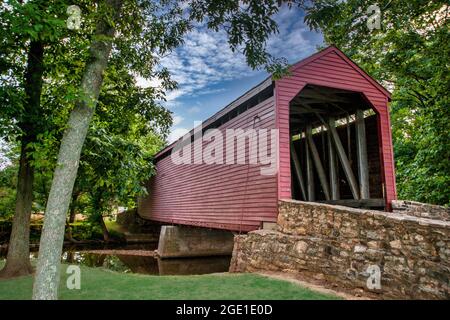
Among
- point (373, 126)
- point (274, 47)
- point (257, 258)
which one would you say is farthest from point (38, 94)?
point (373, 126)

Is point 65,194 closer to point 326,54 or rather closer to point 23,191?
point 23,191

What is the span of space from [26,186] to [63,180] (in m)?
3.71

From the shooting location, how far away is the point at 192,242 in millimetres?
16359

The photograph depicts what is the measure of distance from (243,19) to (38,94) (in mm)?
4667

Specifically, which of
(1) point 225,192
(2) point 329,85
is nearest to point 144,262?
(1) point 225,192

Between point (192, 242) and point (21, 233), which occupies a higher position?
point (21, 233)

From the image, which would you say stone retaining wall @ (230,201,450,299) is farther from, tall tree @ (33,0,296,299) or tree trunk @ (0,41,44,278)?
tree trunk @ (0,41,44,278)

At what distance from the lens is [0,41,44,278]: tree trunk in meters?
6.70

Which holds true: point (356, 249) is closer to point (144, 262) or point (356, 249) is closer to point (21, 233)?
point (21, 233)

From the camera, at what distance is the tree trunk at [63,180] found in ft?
13.9

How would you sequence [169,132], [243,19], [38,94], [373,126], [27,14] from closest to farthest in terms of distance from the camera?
[27,14] → [243,19] → [38,94] → [169,132] → [373,126]

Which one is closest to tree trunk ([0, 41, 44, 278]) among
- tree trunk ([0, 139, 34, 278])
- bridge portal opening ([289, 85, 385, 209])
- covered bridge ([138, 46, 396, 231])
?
tree trunk ([0, 139, 34, 278])
